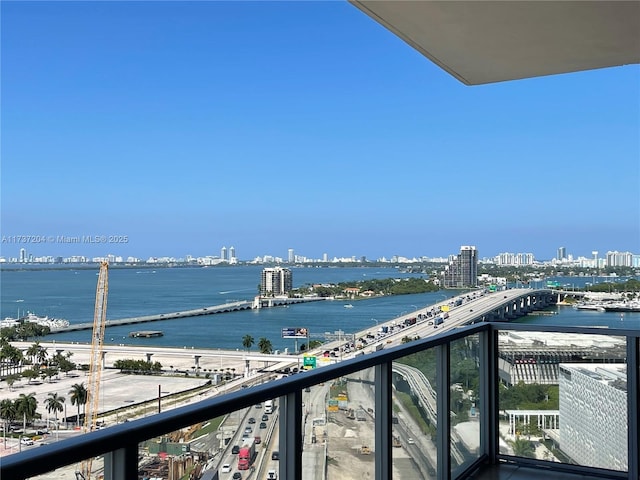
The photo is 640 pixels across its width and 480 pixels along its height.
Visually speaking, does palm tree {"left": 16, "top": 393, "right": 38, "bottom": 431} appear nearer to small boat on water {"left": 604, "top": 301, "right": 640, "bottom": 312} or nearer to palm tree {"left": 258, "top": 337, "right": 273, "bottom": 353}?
palm tree {"left": 258, "top": 337, "right": 273, "bottom": 353}

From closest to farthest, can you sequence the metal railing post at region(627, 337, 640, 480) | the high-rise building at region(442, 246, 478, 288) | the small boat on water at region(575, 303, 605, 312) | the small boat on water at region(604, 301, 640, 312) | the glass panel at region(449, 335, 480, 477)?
1. the glass panel at region(449, 335, 480, 477)
2. the metal railing post at region(627, 337, 640, 480)
3. the small boat on water at region(575, 303, 605, 312)
4. the small boat on water at region(604, 301, 640, 312)
5. the high-rise building at region(442, 246, 478, 288)

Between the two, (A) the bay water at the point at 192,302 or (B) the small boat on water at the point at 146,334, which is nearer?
(A) the bay water at the point at 192,302

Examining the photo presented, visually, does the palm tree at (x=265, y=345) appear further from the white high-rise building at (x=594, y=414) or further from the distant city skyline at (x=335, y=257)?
the white high-rise building at (x=594, y=414)

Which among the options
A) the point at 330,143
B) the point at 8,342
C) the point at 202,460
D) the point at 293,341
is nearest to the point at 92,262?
the point at 8,342

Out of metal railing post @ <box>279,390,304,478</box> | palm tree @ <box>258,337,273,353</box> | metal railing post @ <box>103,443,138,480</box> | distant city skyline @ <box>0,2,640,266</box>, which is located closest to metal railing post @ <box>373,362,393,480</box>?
metal railing post @ <box>279,390,304,478</box>

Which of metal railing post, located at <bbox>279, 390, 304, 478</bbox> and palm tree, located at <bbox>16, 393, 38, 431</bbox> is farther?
palm tree, located at <bbox>16, 393, 38, 431</bbox>

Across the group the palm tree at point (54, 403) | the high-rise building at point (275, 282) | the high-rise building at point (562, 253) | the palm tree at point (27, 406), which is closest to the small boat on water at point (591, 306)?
the high-rise building at point (562, 253)
